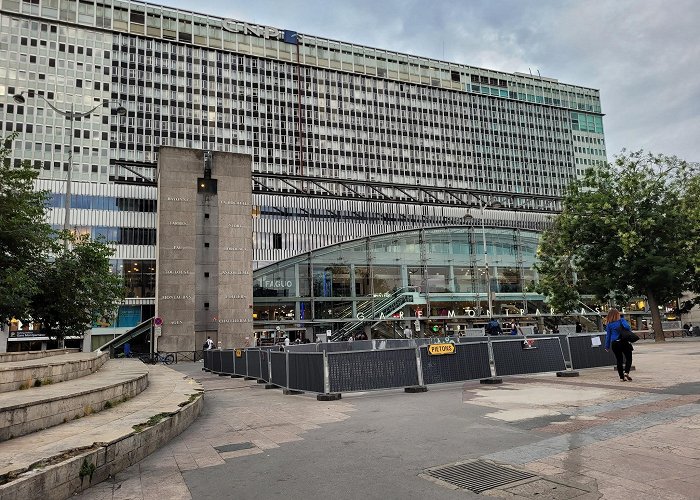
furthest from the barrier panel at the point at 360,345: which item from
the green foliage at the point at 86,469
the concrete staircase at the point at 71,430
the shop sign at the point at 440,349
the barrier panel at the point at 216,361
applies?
the green foliage at the point at 86,469

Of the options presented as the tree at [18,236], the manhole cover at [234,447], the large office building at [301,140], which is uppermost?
the large office building at [301,140]

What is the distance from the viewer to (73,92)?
86625mm

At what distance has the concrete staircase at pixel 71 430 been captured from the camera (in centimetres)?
464

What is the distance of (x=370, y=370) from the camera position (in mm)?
11938

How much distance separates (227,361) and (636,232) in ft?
81.7

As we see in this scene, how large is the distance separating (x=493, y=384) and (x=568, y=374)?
252cm

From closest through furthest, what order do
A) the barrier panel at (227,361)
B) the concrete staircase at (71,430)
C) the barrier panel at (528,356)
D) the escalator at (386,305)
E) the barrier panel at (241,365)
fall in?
the concrete staircase at (71,430) → the barrier panel at (528,356) → the barrier panel at (241,365) → the barrier panel at (227,361) → the escalator at (386,305)

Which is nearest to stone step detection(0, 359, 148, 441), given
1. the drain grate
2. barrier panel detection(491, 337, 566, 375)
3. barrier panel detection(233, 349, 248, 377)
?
the drain grate

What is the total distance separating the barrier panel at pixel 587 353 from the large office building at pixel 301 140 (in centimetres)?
3125

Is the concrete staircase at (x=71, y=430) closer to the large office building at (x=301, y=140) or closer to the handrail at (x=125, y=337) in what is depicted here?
the large office building at (x=301, y=140)

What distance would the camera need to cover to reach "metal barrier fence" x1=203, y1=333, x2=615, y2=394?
468 inches

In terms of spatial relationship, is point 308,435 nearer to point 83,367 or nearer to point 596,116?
point 83,367

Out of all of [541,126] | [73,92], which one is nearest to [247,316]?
[73,92]

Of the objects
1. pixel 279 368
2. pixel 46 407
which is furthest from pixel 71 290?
pixel 46 407
